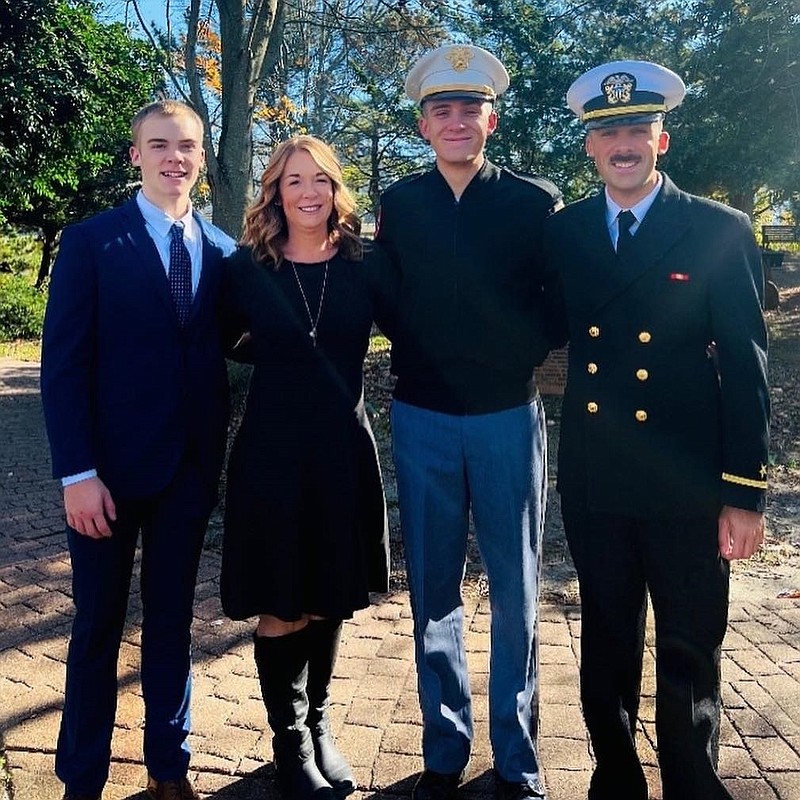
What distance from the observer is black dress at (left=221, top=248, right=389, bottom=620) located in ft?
9.17

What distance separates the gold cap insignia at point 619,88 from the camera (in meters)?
2.58

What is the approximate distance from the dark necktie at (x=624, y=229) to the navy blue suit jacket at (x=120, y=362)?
1343mm

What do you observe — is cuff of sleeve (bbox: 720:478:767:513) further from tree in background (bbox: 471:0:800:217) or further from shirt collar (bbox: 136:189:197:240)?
tree in background (bbox: 471:0:800:217)

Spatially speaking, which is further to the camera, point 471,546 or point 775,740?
point 471,546

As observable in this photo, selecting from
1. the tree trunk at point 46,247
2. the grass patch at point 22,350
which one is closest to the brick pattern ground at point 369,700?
the grass patch at point 22,350

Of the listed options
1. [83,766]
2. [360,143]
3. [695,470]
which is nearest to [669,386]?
[695,470]

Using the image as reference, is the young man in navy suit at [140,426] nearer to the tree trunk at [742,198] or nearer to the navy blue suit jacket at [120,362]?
the navy blue suit jacket at [120,362]

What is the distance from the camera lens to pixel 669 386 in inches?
101

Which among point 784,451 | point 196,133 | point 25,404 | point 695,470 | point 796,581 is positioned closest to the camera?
point 695,470

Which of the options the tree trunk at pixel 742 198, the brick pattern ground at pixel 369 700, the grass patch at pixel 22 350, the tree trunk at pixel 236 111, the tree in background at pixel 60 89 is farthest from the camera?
the grass patch at pixel 22 350

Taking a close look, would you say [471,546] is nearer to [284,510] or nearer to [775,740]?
[775,740]

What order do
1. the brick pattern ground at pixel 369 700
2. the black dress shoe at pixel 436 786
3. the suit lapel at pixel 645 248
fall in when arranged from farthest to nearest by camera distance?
the brick pattern ground at pixel 369 700 → the black dress shoe at pixel 436 786 → the suit lapel at pixel 645 248

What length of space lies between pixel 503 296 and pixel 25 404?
9398 millimetres

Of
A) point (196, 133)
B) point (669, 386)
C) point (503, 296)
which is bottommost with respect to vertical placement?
point (669, 386)
